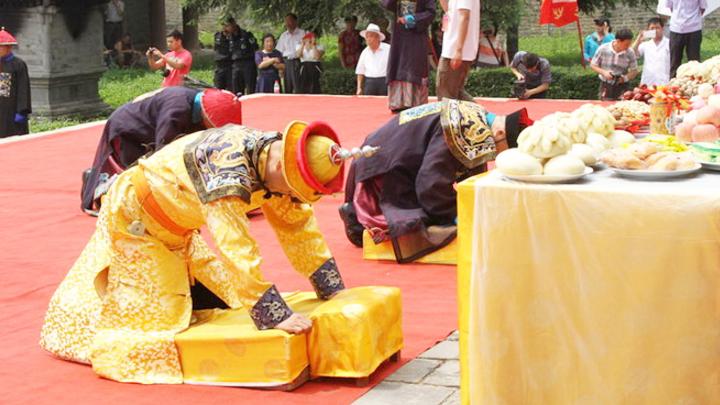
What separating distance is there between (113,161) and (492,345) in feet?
13.2

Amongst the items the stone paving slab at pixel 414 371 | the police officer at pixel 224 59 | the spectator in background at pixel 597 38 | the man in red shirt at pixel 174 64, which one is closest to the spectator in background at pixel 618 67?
the spectator in background at pixel 597 38

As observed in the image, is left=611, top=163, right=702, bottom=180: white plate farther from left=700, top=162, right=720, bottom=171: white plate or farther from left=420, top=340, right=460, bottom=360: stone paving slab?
left=420, top=340, right=460, bottom=360: stone paving slab

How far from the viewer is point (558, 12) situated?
1472cm

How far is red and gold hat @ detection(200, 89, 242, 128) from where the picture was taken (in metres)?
6.60

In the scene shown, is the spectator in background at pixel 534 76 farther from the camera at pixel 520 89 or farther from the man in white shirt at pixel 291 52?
the man in white shirt at pixel 291 52

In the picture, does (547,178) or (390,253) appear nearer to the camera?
(547,178)

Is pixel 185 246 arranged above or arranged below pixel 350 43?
below

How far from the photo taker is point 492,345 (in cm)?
382

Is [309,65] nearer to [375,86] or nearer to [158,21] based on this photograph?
[375,86]

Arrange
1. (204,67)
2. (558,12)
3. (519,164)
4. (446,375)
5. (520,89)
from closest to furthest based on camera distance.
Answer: (519,164) < (446,375) < (520,89) < (558,12) < (204,67)

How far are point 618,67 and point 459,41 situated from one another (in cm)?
392

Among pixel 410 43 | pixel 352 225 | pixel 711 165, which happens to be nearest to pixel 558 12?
pixel 410 43

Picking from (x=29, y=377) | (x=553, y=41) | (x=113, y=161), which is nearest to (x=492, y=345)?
(x=29, y=377)

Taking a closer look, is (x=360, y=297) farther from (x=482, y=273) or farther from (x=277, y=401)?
(x=482, y=273)
